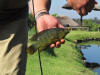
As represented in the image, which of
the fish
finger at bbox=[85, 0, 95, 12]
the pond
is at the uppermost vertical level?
finger at bbox=[85, 0, 95, 12]

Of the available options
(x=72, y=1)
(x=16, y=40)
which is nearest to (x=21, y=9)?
(x=16, y=40)

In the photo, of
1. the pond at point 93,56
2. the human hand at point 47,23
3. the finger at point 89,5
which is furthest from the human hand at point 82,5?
the pond at point 93,56

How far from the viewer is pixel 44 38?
123 cm

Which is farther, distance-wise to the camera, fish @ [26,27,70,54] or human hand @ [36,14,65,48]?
human hand @ [36,14,65,48]

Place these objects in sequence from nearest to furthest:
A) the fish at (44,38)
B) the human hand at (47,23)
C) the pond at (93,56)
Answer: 1. the fish at (44,38)
2. the human hand at (47,23)
3. the pond at (93,56)

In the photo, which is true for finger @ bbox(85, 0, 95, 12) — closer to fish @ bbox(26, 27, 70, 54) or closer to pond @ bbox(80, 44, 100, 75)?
fish @ bbox(26, 27, 70, 54)

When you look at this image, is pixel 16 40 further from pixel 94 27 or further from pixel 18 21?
pixel 94 27

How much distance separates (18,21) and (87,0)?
0.47 meters

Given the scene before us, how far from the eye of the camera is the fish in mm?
1208

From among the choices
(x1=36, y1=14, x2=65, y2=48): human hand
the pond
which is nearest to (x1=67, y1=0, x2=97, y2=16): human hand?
(x1=36, y1=14, x2=65, y2=48): human hand

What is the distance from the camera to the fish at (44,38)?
1.21 metres

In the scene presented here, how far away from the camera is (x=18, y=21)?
61.8 inches

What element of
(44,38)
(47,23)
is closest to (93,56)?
(47,23)

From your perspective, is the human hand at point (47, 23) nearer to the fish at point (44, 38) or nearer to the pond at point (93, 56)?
the fish at point (44, 38)
